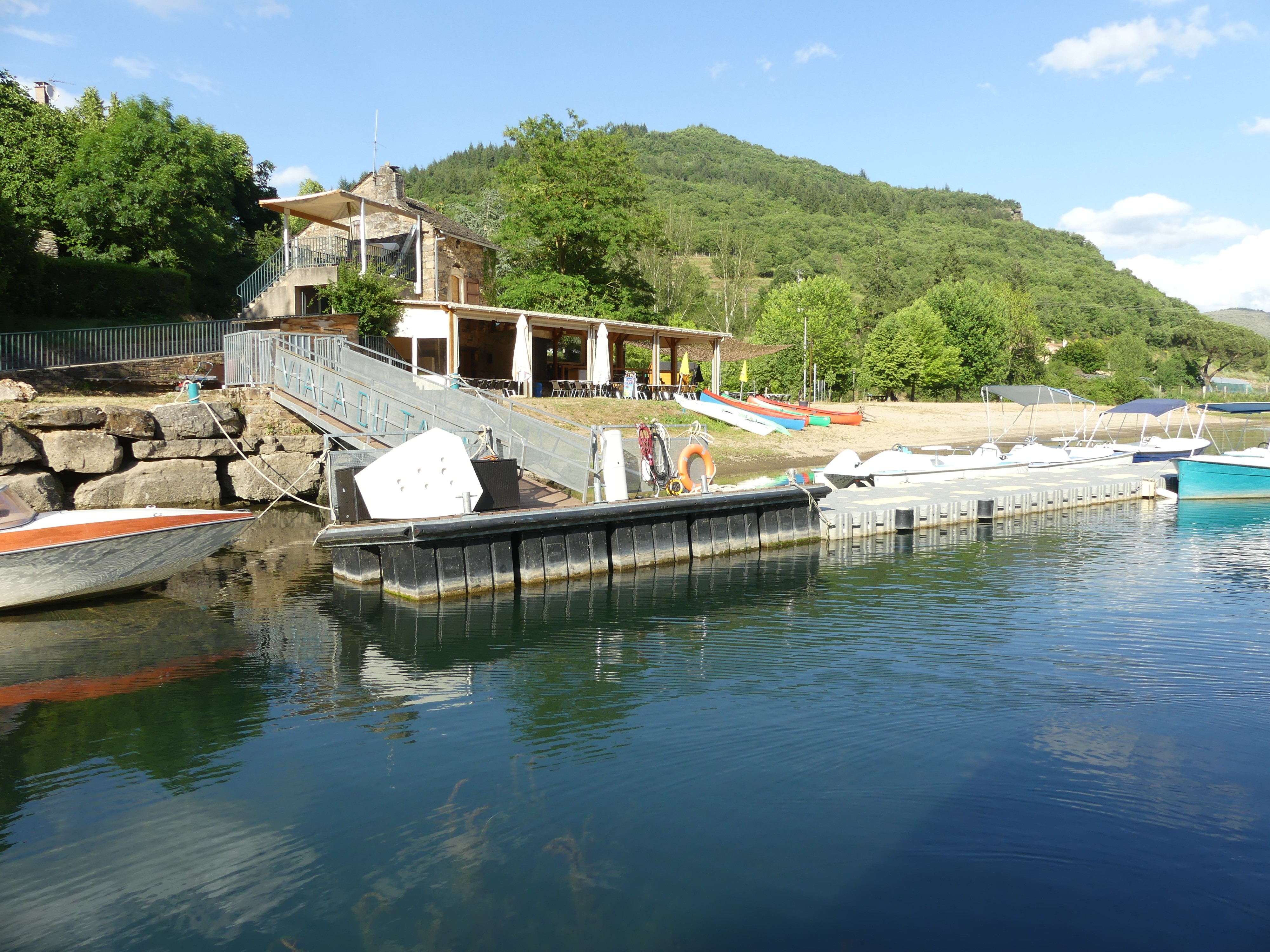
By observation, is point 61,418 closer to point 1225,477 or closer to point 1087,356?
point 1225,477

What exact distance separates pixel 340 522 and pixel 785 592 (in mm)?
7337

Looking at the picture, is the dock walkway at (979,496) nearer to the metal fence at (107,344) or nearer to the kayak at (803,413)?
the kayak at (803,413)

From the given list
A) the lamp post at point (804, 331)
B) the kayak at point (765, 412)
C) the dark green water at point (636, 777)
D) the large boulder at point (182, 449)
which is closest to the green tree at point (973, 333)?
the lamp post at point (804, 331)

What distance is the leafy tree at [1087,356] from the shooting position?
298 ft

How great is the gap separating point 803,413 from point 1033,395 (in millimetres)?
9365

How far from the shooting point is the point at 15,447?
17.7 metres

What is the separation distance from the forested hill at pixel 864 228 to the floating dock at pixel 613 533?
60431mm

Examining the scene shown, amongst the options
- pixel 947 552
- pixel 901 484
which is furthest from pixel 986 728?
pixel 901 484

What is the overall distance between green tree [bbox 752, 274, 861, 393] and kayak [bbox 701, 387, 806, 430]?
68.9 feet

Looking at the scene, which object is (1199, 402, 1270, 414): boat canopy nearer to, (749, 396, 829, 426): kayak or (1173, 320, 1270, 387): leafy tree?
Result: (749, 396, 829, 426): kayak

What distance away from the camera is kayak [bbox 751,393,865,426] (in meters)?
39.5

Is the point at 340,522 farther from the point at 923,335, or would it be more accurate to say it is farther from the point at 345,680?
the point at 923,335

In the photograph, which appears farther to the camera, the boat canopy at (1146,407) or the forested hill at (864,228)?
the forested hill at (864,228)

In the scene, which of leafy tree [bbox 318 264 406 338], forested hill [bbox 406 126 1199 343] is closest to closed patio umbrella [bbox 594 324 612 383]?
leafy tree [bbox 318 264 406 338]
